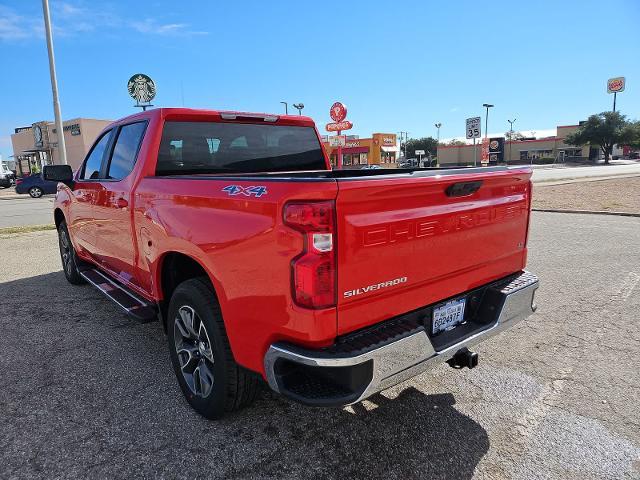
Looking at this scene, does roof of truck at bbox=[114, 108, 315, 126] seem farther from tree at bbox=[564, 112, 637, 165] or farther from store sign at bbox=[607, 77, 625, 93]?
store sign at bbox=[607, 77, 625, 93]

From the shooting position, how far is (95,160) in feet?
15.6

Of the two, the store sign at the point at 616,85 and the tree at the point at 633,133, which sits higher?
the store sign at the point at 616,85

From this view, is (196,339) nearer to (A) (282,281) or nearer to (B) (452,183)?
(A) (282,281)

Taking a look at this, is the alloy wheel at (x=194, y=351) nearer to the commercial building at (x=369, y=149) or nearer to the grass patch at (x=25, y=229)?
the grass patch at (x=25, y=229)

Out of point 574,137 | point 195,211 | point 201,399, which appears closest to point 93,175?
point 195,211

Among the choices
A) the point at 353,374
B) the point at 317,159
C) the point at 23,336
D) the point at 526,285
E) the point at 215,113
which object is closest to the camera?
the point at 353,374

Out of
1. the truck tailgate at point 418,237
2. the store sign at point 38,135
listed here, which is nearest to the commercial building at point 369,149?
the store sign at point 38,135

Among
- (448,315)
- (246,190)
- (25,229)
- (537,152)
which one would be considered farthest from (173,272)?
(537,152)

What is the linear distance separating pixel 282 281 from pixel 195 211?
0.85 meters

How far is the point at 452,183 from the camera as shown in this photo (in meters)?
2.47

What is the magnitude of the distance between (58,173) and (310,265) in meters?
4.12

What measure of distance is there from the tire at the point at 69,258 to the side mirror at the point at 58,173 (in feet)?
3.44

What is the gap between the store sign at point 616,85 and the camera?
83500 mm

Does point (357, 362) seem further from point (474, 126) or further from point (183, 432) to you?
point (474, 126)
